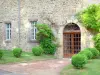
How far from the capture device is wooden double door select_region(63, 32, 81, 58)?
20.5 m

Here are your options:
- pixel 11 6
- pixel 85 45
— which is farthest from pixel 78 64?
pixel 11 6

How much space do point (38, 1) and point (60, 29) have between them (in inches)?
134

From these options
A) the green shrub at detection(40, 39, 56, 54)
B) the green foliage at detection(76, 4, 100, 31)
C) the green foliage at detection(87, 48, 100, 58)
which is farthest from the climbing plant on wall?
the green shrub at detection(40, 39, 56, 54)

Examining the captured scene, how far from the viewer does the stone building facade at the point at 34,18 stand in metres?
20.2

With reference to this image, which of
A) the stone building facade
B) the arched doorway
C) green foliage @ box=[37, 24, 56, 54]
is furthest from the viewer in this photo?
green foliage @ box=[37, 24, 56, 54]

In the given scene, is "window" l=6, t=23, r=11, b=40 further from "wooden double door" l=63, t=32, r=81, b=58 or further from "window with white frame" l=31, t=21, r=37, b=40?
"wooden double door" l=63, t=32, r=81, b=58

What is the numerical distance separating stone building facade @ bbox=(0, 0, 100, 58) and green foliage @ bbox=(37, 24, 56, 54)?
508 mm

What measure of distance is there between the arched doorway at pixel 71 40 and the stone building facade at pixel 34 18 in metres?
0.33

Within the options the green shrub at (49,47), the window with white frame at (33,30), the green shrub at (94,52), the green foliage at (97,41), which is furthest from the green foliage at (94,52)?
the window with white frame at (33,30)

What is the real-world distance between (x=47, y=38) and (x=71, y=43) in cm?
208

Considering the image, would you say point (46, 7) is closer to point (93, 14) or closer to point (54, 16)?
point (54, 16)

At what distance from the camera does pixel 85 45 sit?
1981 cm

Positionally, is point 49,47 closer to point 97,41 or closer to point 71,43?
point 71,43

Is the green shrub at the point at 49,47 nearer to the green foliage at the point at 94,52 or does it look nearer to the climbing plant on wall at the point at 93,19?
the climbing plant on wall at the point at 93,19
